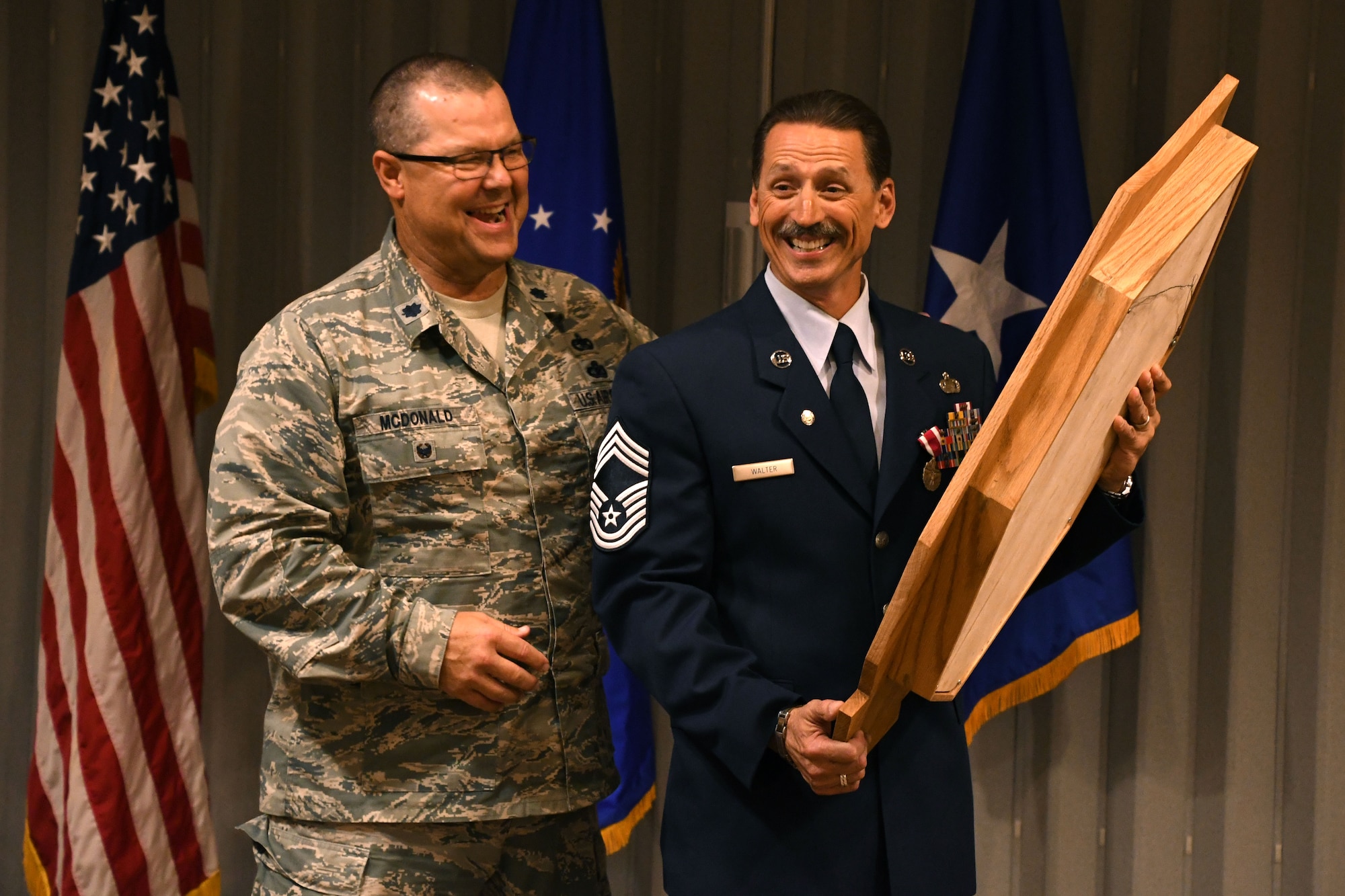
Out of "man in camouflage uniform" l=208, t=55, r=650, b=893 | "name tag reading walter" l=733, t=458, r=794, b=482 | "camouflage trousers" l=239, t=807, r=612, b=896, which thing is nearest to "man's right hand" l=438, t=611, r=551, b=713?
"man in camouflage uniform" l=208, t=55, r=650, b=893

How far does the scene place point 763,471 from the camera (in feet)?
5.19

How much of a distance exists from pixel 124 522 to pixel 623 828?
1256 mm

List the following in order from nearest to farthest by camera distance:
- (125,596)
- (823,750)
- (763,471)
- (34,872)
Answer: (823,750)
(763,471)
(125,596)
(34,872)

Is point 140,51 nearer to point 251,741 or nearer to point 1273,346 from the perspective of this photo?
point 251,741

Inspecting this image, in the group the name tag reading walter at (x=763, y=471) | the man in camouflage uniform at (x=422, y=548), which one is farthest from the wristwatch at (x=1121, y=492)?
the man in camouflage uniform at (x=422, y=548)

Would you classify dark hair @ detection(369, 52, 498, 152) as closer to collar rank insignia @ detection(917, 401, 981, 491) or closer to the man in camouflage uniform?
the man in camouflage uniform

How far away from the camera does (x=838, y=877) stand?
156cm

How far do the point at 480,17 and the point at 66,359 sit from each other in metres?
1.26

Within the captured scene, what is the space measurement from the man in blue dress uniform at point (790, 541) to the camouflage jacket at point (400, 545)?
0.81 feet

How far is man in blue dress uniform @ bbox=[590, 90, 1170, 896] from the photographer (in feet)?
5.11

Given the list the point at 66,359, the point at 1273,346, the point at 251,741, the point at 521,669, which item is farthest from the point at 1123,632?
the point at 66,359

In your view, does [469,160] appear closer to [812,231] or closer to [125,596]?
[812,231]

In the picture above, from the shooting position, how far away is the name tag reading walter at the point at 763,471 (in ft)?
5.19

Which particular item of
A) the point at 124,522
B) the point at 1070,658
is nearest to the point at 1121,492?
the point at 1070,658
